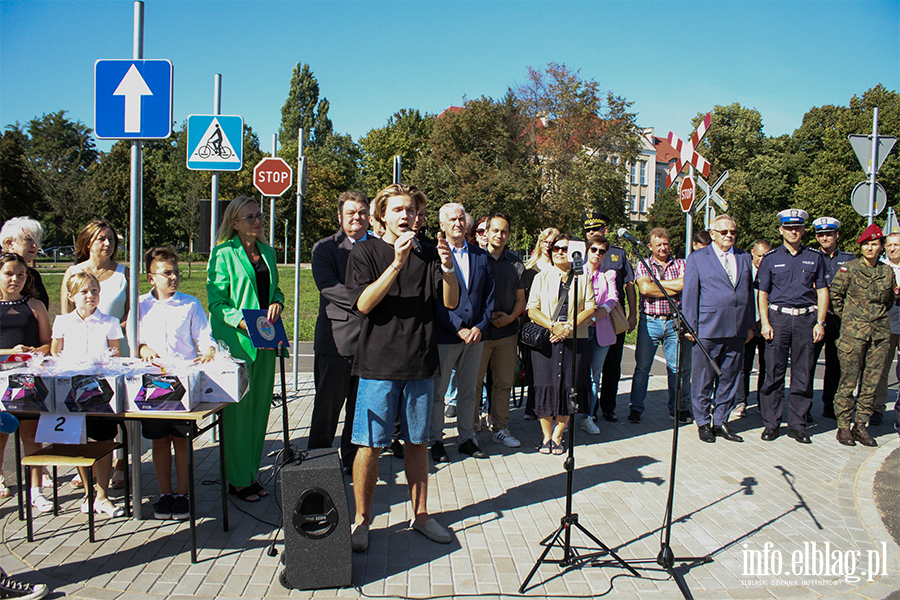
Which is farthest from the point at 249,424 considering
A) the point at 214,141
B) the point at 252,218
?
the point at 214,141

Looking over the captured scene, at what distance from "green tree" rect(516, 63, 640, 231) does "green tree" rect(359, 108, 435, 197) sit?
22948 millimetres

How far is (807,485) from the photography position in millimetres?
5066

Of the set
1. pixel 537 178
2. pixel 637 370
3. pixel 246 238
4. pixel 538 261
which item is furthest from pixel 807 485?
pixel 537 178

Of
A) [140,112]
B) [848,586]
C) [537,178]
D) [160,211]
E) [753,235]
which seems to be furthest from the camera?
[753,235]

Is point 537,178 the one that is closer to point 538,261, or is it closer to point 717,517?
point 538,261

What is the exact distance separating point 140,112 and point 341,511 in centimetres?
289

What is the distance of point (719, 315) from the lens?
20.5ft

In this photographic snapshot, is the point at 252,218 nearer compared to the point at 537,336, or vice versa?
the point at 252,218

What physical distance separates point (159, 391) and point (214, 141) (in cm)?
319

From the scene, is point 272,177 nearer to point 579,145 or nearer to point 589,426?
point 589,426

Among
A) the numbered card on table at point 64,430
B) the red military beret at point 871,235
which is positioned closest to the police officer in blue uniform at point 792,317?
the red military beret at point 871,235

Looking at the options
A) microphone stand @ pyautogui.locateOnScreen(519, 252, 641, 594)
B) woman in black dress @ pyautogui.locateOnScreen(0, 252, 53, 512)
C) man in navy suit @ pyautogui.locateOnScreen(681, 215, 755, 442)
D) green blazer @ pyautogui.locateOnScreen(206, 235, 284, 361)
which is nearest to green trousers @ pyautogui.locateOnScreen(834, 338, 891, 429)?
man in navy suit @ pyautogui.locateOnScreen(681, 215, 755, 442)

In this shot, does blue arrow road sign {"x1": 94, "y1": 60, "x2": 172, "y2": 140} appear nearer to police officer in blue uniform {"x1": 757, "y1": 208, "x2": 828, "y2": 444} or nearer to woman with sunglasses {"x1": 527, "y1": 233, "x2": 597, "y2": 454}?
woman with sunglasses {"x1": 527, "y1": 233, "x2": 597, "y2": 454}

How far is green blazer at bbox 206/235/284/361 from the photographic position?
14.4ft
